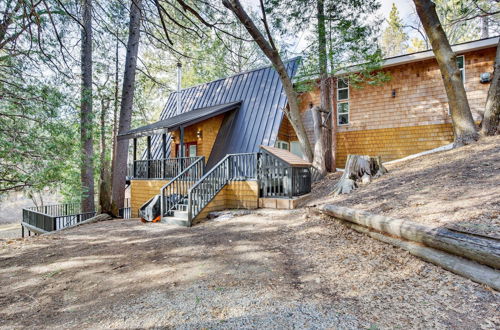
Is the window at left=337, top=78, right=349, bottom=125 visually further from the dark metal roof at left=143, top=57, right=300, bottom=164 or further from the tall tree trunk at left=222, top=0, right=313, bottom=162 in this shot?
the tall tree trunk at left=222, top=0, right=313, bottom=162

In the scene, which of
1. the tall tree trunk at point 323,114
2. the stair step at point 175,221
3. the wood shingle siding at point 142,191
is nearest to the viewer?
the stair step at point 175,221

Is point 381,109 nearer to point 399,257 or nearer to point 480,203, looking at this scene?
point 480,203

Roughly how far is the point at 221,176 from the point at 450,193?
5859 millimetres

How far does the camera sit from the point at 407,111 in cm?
1085

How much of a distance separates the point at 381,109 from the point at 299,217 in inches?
330

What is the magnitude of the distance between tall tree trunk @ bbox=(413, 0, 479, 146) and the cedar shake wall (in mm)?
3116

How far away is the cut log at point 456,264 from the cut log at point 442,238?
5 centimetres

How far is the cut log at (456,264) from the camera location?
2.13 m

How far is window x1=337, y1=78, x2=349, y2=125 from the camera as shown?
489 inches

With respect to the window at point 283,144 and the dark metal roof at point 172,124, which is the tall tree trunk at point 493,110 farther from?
the dark metal roof at point 172,124

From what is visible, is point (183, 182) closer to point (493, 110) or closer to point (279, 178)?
point (279, 178)

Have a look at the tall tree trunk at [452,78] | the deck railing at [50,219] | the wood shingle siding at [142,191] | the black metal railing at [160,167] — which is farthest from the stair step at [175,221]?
the tall tree trunk at [452,78]

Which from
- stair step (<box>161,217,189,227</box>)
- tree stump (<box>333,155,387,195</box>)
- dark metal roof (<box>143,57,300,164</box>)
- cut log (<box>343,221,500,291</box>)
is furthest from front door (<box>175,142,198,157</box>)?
cut log (<box>343,221,500,291</box>)

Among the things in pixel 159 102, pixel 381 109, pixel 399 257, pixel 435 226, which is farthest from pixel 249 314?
pixel 159 102
